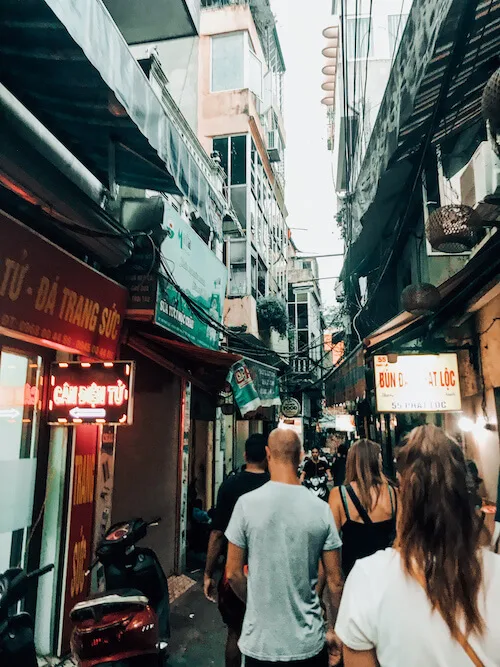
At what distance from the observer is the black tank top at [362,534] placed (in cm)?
407

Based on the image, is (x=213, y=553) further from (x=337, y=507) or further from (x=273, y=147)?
(x=273, y=147)

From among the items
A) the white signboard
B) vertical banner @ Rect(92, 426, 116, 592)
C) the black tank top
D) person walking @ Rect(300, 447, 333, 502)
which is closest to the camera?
the black tank top

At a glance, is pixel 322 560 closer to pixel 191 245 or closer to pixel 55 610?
pixel 55 610

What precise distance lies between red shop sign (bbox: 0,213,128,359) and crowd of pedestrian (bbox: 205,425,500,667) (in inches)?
95.1

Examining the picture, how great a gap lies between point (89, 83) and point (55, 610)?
5383 millimetres

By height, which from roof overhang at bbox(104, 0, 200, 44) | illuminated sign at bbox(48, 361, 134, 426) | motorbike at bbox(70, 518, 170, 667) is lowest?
motorbike at bbox(70, 518, 170, 667)

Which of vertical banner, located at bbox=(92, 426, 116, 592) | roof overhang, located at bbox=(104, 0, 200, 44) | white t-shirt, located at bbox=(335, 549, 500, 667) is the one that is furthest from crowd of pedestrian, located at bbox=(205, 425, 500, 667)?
roof overhang, located at bbox=(104, 0, 200, 44)

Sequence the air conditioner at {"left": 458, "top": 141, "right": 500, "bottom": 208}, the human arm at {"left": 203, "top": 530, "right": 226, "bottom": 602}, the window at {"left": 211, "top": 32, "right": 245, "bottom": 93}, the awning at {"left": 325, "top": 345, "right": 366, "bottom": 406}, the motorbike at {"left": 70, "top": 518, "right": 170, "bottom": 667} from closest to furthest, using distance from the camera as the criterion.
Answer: the motorbike at {"left": 70, "top": 518, "right": 170, "bottom": 667}, the human arm at {"left": 203, "top": 530, "right": 226, "bottom": 602}, the air conditioner at {"left": 458, "top": 141, "right": 500, "bottom": 208}, the awning at {"left": 325, "top": 345, "right": 366, "bottom": 406}, the window at {"left": 211, "top": 32, "right": 245, "bottom": 93}

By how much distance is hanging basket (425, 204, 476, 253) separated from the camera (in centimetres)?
571

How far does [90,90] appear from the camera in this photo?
12.6 feet

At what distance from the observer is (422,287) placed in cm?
732

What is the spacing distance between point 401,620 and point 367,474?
2780mm

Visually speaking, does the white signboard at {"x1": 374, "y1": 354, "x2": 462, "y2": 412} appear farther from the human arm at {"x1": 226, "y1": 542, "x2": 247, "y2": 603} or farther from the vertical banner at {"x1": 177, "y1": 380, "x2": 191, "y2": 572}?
the human arm at {"x1": 226, "y1": 542, "x2": 247, "y2": 603}

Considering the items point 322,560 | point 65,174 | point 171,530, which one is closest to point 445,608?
point 322,560
